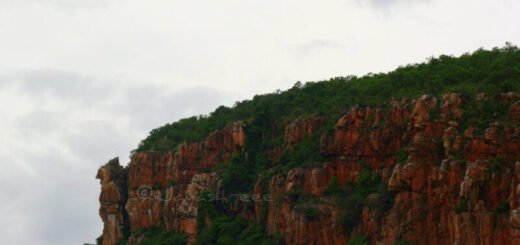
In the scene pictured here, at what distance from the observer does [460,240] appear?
342 feet

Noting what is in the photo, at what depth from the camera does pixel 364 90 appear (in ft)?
429

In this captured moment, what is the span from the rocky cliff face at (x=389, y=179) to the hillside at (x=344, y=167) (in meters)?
0.09

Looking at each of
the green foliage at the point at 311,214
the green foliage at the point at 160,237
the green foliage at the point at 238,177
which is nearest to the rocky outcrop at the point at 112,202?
the green foliage at the point at 160,237

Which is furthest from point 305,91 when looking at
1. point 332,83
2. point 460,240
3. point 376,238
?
point 460,240

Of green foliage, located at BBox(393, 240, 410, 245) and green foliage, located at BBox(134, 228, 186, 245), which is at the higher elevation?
green foliage, located at BBox(134, 228, 186, 245)

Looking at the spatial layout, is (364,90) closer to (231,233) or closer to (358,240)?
(231,233)

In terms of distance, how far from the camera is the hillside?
10662 centimetres

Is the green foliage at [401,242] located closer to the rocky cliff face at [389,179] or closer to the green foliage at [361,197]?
the rocky cliff face at [389,179]

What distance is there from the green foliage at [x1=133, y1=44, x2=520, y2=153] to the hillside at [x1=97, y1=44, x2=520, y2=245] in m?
0.17

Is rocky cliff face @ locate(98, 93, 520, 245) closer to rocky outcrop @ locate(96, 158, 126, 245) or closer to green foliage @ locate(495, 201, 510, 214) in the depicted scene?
green foliage @ locate(495, 201, 510, 214)

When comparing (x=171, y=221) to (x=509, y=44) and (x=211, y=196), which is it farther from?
(x=509, y=44)

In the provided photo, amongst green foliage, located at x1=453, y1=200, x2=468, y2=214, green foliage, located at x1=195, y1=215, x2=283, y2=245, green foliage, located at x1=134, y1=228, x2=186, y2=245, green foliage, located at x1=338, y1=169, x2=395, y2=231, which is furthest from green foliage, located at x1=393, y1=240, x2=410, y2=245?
green foliage, located at x1=134, y1=228, x2=186, y2=245

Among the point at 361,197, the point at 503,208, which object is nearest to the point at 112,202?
the point at 361,197

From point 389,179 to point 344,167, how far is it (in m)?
8.26
